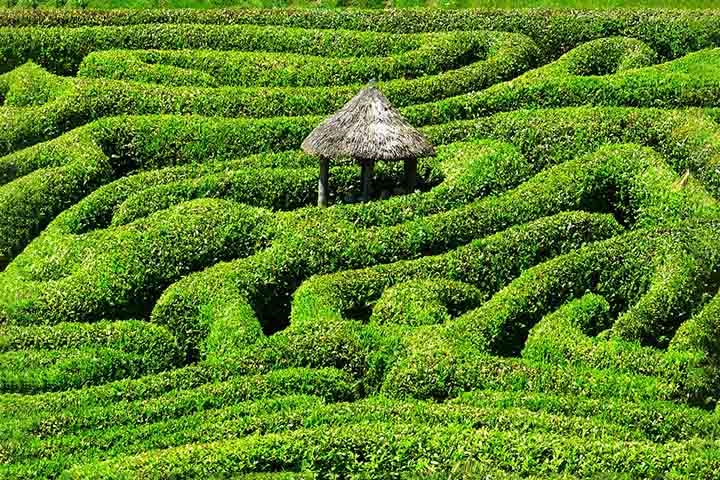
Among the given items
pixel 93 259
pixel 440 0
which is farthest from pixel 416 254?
pixel 440 0

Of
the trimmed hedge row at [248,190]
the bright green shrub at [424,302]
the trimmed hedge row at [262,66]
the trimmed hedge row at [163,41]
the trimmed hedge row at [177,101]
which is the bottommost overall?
the bright green shrub at [424,302]

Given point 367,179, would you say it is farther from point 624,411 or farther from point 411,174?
point 624,411

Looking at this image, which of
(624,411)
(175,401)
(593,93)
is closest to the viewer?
(624,411)

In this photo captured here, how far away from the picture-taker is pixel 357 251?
31.3 meters

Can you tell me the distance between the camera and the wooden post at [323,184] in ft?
114

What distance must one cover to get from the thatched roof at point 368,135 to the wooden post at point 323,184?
0.45m

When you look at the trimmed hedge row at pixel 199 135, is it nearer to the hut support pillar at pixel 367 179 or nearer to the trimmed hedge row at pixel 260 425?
the hut support pillar at pixel 367 179

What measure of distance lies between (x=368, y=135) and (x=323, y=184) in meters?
1.92

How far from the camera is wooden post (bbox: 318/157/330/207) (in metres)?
34.8

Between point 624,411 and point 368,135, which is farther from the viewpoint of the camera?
point 368,135

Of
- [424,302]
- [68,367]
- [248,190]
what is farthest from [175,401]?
[248,190]

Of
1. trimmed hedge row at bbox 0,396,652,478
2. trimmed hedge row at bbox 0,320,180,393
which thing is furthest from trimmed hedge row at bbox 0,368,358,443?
trimmed hedge row at bbox 0,320,180,393

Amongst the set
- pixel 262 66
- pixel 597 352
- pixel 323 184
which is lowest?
pixel 597 352

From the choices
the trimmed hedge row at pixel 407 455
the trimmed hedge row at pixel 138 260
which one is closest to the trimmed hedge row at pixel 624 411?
the trimmed hedge row at pixel 407 455
